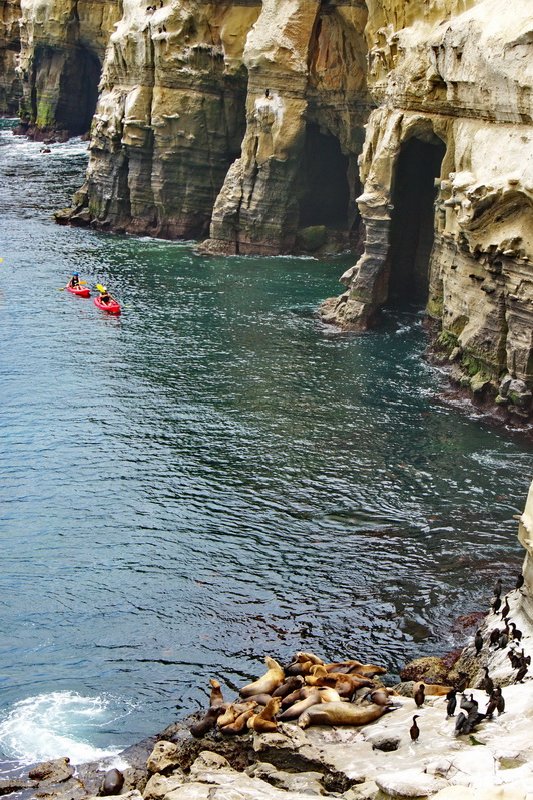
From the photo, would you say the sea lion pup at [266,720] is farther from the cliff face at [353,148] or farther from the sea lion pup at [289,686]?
the cliff face at [353,148]

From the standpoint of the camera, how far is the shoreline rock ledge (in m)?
25.2

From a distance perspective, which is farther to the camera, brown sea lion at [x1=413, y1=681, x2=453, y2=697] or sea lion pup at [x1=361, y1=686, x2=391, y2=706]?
brown sea lion at [x1=413, y1=681, x2=453, y2=697]

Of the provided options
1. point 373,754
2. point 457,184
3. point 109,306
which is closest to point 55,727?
point 373,754

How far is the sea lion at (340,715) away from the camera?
1199 inches

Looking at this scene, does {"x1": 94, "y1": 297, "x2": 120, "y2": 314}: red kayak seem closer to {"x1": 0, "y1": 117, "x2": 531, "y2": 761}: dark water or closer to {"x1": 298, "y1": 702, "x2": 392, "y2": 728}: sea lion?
{"x1": 0, "y1": 117, "x2": 531, "y2": 761}: dark water

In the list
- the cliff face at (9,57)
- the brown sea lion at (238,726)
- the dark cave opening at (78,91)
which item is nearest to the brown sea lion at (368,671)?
the brown sea lion at (238,726)

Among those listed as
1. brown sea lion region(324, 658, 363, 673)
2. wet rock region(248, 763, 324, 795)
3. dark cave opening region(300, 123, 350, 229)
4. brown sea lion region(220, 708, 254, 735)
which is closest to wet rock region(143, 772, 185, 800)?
wet rock region(248, 763, 324, 795)

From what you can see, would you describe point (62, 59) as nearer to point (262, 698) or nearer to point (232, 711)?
point (262, 698)

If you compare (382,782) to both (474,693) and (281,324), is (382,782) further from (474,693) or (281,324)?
(281,324)

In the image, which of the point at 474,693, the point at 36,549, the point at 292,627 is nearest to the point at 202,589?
the point at 292,627

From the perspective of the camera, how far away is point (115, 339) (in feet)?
226

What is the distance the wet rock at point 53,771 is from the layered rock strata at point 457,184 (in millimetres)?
30407

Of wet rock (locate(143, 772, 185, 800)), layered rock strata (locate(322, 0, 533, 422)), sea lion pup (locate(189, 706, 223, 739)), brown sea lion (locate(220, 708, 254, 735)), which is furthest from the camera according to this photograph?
layered rock strata (locate(322, 0, 533, 422))

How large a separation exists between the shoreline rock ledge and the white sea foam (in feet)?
2.26
